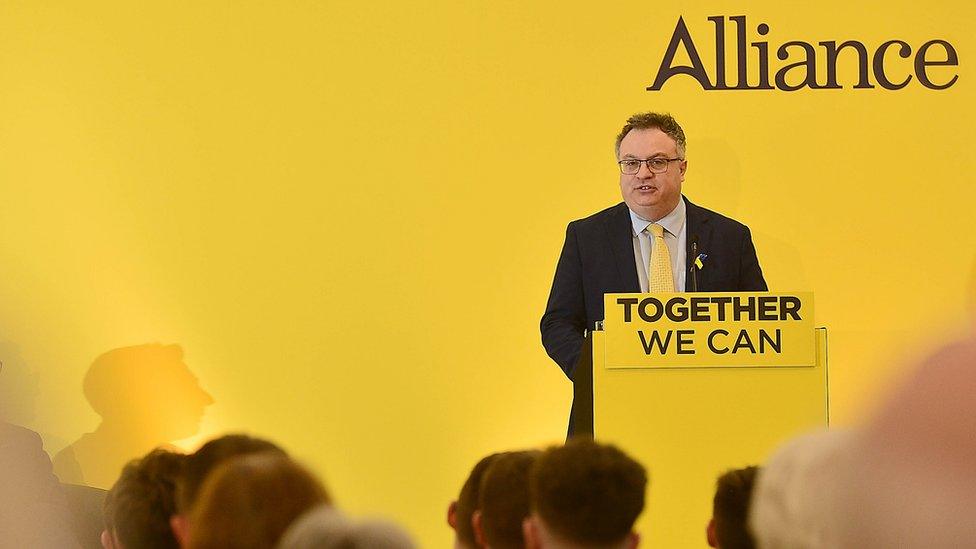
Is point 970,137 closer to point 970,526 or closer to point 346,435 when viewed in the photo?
point 346,435

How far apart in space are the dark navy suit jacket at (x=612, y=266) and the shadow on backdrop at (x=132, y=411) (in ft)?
5.92

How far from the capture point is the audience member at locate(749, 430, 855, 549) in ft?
3.97

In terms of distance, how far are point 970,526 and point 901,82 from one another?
17.7ft

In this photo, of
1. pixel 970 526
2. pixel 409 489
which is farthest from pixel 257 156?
pixel 970 526

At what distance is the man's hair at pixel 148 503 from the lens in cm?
219

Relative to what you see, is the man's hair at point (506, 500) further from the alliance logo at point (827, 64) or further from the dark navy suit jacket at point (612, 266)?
the alliance logo at point (827, 64)

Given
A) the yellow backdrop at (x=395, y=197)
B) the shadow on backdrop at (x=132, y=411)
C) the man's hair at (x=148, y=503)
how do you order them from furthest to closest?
1. the shadow on backdrop at (x=132, y=411)
2. the yellow backdrop at (x=395, y=197)
3. the man's hair at (x=148, y=503)

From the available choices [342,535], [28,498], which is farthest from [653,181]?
[342,535]

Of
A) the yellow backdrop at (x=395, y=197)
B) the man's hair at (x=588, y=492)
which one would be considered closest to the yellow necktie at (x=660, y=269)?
the yellow backdrop at (x=395, y=197)

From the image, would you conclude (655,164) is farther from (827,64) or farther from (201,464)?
(201,464)

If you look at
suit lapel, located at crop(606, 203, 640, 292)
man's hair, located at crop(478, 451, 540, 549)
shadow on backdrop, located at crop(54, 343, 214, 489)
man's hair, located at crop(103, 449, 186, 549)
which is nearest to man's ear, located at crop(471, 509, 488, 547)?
man's hair, located at crop(478, 451, 540, 549)

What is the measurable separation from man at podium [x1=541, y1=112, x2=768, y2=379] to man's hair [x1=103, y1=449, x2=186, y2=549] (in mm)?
2890

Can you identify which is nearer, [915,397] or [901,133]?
[915,397]

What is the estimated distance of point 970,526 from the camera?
0.93m
